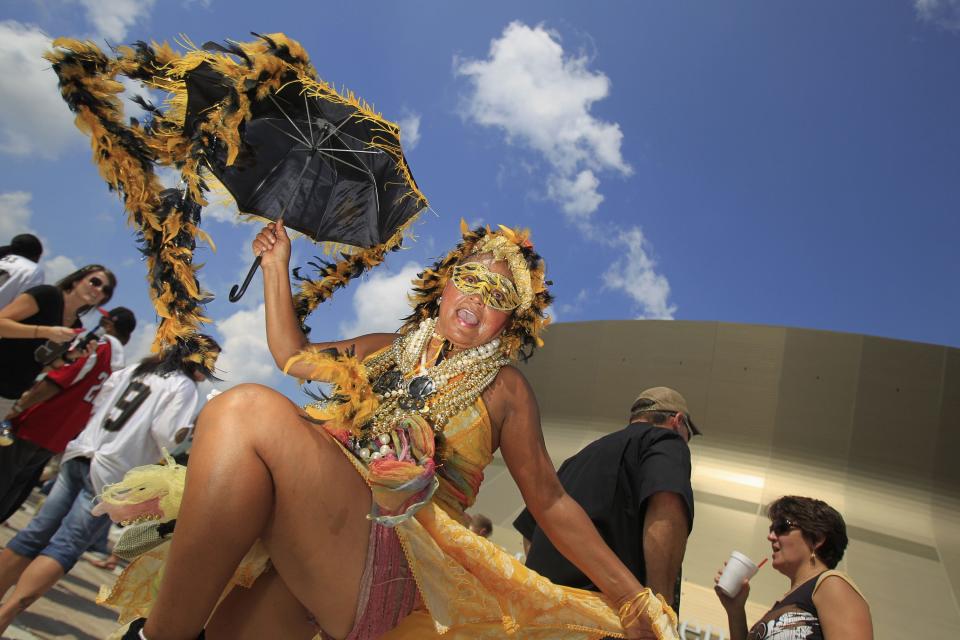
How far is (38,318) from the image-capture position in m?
3.17

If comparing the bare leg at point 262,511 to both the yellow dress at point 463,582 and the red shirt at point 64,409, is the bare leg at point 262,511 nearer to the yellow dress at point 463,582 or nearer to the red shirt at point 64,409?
the yellow dress at point 463,582

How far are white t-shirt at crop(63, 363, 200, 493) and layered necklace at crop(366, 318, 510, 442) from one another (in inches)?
73.5

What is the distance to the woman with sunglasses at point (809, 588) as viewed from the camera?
224cm

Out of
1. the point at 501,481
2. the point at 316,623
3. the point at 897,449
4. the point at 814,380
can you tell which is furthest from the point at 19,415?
the point at 897,449

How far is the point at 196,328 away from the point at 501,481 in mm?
9741

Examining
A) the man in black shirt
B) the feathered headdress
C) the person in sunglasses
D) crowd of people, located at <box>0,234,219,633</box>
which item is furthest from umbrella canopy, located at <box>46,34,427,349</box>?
the person in sunglasses

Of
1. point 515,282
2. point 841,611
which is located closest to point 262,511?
point 515,282

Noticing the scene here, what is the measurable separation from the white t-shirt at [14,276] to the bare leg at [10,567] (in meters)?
1.40

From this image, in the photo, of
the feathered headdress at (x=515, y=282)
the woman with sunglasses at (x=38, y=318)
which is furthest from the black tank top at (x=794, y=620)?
the woman with sunglasses at (x=38, y=318)

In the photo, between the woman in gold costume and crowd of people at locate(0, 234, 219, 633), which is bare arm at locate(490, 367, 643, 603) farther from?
crowd of people at locate(0, 234, 219, 633)

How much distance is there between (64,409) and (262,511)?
284cm

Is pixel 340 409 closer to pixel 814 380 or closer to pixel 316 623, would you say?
pixel 316 623

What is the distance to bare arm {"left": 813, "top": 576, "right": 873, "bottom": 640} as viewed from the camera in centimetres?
219

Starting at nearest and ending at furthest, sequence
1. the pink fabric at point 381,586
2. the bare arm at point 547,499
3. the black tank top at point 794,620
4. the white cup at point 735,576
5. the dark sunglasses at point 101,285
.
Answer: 1. the pink fabric at point 381,586
2. the bare arm at point 547,499
3. the black tank top at point 794,620
4. the white cup at point 735,576
5. the dark sunglasses at point 101,285
